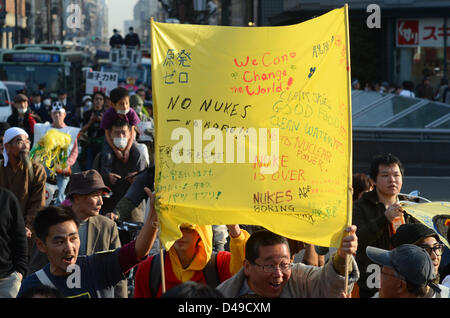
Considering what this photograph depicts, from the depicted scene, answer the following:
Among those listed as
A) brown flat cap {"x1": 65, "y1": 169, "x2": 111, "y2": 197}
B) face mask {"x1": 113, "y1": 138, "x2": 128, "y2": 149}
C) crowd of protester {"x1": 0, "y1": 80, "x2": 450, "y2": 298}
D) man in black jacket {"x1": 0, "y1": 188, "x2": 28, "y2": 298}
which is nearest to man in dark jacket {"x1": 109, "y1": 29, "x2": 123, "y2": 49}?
face mask {"x1": 113, "y1": 138, "x2": 128, "y2": 149}

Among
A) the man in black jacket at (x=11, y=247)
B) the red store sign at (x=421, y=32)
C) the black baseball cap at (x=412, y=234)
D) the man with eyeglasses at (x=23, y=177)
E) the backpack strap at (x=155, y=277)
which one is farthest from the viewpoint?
the red store sign at (x=421, y=32)

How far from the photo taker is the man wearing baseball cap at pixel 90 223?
219 inches

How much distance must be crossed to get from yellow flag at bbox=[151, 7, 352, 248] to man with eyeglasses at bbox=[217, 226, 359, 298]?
132mm

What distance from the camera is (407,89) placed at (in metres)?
26.6

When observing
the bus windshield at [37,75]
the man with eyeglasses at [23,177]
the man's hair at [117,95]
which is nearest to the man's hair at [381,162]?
the man with eyeglasses at [23,177]

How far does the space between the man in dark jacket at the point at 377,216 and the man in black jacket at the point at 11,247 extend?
223cm

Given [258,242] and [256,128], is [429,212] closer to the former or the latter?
[256,128]

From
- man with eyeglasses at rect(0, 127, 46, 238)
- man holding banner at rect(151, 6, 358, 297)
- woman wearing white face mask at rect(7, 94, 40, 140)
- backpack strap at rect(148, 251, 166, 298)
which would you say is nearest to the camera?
man holding banner at rect(151, 6, 358, 297)

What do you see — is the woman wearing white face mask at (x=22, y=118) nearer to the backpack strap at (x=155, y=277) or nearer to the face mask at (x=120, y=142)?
the face mask at (x=120, y=142)

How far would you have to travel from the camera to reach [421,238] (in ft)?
16.3

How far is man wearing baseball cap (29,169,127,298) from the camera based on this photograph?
18.3ft

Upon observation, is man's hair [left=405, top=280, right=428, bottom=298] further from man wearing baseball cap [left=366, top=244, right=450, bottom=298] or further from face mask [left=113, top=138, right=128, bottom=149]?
face mask [left=113, top=138, right=128, bottom=149]
